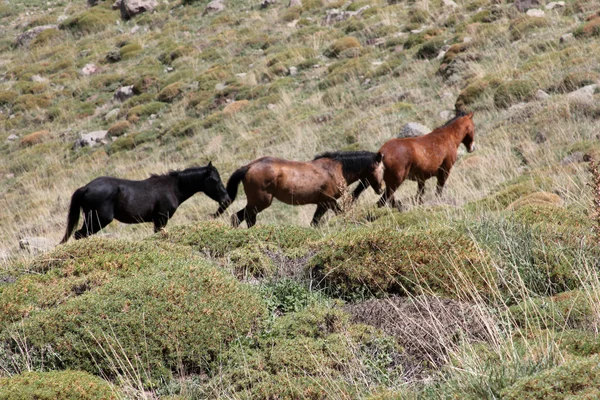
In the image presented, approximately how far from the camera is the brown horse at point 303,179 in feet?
35.3

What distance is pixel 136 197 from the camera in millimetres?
10922

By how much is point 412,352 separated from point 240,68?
25.7 meters

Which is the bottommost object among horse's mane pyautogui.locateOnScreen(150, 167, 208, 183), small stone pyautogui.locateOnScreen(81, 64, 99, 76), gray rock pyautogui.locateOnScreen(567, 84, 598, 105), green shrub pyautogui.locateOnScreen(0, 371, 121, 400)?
small stone pyautogui.locateOnScreen(81, 64, 99, 76)

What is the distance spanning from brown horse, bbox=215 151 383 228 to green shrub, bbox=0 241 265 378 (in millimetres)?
5068

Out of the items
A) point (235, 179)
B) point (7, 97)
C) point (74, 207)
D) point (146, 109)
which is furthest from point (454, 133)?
point (7, 97)

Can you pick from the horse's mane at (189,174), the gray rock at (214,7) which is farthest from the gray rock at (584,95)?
the gray rock at (214,7)

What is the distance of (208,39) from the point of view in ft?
114

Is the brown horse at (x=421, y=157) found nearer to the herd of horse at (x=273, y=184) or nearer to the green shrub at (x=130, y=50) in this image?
the herd of horse at (x=273, y=184)

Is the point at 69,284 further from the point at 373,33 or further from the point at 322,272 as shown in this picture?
the point at 373,33

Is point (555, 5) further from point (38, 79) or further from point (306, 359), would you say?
point (38, 79)

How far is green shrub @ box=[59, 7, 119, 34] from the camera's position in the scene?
142 ft

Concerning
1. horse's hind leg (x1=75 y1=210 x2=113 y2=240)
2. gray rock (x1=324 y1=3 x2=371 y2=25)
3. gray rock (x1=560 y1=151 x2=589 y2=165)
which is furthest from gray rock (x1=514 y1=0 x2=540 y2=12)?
horse's hind leg (x1=75 y1=210 x2=113 y2=240)

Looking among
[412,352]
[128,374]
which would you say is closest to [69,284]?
[128,374]

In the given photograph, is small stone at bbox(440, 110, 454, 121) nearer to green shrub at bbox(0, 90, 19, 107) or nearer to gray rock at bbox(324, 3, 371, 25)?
gray rock at bbox(324, 3, 371, 25)
